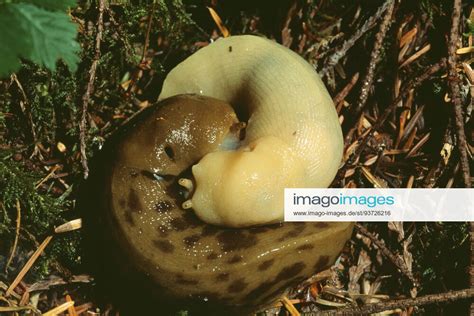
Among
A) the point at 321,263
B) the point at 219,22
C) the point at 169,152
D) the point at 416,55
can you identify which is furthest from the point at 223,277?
the point at 416,55

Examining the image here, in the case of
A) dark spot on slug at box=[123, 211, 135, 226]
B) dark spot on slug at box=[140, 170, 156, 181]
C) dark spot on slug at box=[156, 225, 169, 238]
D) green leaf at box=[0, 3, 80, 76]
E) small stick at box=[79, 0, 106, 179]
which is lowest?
dark spot on slug at box=[156, 225, 169, 238]

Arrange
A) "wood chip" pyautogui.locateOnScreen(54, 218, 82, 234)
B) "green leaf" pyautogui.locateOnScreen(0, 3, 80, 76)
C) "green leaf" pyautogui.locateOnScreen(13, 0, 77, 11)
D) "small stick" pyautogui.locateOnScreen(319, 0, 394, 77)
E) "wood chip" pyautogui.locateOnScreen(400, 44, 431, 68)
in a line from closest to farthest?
1. "green leaf" pyautogui.locateOnScreen(0, 3, 80, 76)
2. "green leaf" pyautogui.locateOnScreen(13, 0, 77, 11)
3. "wood chip" pyautogui.locateOnScreen(54, 218, 82, 234)
4. "small stick" pyautogui.locateOnScreen(319, 0, 394, 77)
5. "wood chip" pyautogui.locateOnScreen(400, 44, 431, 68)

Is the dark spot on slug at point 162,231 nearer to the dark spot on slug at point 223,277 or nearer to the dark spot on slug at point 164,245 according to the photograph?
the dark spot on slug at point 164,245

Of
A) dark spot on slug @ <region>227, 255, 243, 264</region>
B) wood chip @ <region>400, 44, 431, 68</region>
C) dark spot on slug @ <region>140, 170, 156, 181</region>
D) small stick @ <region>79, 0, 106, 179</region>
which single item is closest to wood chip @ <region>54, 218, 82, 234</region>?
small stick @ <region>79, 0, 106, 179</region>

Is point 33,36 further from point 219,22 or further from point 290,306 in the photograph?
point 290,306

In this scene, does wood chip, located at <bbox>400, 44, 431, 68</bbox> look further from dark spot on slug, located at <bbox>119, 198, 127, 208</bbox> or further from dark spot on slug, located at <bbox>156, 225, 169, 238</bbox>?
dark spot on slug, located at <bbox>119, 198, 127, 208</bbox>

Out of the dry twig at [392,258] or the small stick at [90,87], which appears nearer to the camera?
the small stick at [90,87]

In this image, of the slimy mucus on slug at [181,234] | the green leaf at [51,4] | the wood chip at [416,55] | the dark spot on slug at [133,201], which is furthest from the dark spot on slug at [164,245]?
the wood chip at [416,55]

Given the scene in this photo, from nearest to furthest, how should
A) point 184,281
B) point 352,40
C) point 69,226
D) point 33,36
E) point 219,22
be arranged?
point 33,36, point 184,281, point 69,226, point 352,40, point 219,22
